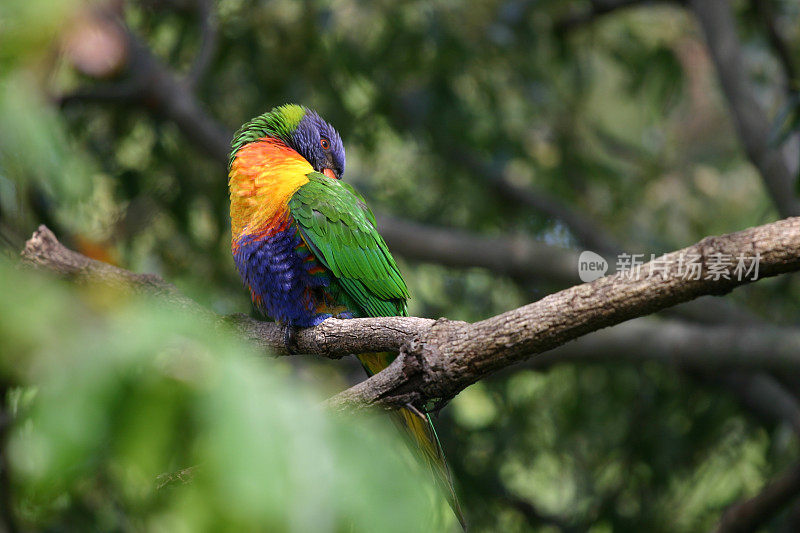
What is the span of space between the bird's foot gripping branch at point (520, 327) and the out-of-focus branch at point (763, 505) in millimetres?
2086

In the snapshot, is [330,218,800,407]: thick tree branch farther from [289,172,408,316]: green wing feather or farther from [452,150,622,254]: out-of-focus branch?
[452,150,622,254]: out-of-focus branch

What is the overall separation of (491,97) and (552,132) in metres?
0.84

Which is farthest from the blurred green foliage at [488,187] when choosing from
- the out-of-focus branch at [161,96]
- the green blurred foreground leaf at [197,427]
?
the green blurred foreground leaf at [197,427]

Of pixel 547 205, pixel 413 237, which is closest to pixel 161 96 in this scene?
pixel 413 237

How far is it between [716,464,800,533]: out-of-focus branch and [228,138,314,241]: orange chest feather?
2.55 metres

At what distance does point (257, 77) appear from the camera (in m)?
5.18

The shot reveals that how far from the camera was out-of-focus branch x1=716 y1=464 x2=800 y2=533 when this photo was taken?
139 inches

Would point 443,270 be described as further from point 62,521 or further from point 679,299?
point 679,299

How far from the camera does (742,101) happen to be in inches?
191

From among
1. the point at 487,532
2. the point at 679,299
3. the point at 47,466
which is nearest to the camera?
the point at 47,466

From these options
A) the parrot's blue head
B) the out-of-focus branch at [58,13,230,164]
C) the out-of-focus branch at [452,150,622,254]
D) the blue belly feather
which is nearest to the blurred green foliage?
the out-of-focus branch at [452,150,622,254]

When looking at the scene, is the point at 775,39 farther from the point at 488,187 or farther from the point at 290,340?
the point at 290,340

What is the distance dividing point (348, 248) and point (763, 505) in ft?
7.80

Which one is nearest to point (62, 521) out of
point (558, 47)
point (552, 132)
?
point (552, 132)
